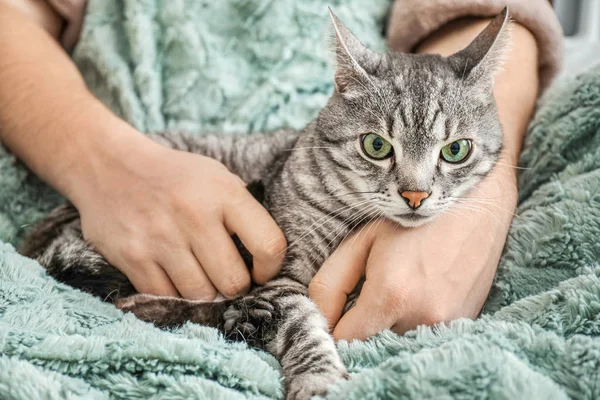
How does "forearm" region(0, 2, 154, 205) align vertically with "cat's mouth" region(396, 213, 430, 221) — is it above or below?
below

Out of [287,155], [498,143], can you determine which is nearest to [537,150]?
[498,143]

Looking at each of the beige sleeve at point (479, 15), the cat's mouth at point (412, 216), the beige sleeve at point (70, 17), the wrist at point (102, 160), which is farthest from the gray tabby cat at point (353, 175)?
the beige sleeve at point (70, 17)

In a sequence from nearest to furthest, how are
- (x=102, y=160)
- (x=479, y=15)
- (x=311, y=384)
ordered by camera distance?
(x=311, y=384)
(x=102, y=160)
(x=479, y=15)

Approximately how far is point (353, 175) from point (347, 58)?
0.84 ft

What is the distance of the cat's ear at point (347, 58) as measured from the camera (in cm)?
114

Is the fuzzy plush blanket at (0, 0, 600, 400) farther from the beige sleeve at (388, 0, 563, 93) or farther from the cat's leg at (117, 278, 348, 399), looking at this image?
the beige sleeve at (388, 0, 563, 93)

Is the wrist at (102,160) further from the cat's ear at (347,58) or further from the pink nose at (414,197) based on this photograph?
the pink nose at (414,197)

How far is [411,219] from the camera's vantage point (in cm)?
108

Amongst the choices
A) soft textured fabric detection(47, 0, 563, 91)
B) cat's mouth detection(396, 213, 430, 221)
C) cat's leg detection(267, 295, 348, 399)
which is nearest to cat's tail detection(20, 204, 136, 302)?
cat's leg detection(267, 295, 348, 399)

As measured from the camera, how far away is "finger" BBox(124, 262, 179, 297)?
3.88 ft

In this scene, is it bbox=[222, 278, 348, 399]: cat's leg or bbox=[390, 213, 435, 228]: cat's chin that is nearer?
bbox=[222, 278, 348, 399]: cat's leg

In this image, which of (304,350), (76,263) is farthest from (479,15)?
(76,263)

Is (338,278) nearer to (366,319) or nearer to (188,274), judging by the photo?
(366,319)

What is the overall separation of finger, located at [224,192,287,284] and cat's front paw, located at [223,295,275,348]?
10cm
